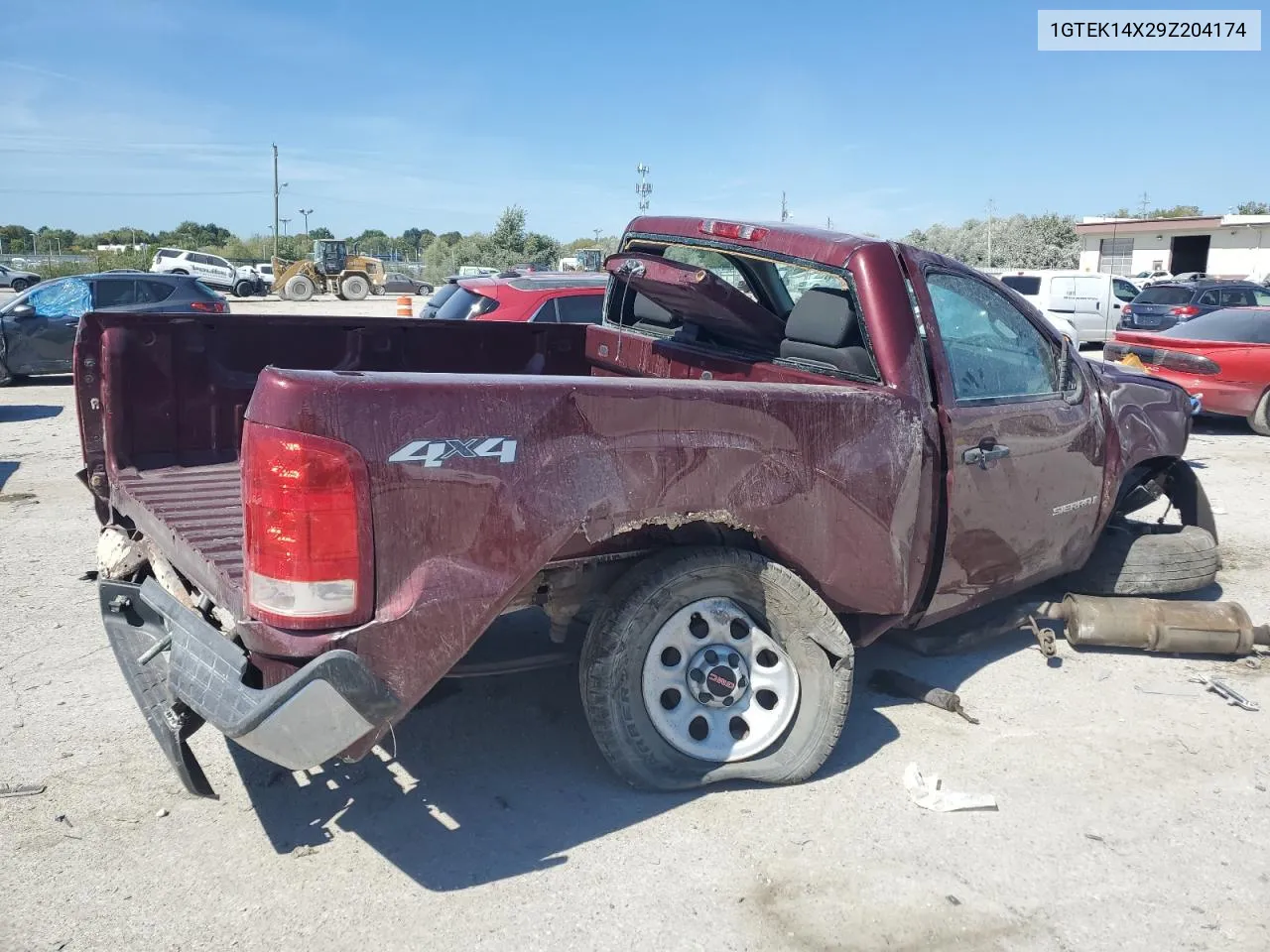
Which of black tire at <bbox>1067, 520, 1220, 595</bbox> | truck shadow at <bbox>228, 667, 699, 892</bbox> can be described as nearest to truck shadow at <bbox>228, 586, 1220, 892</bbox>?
truck shadow at <bbox>228, 667, 699, 892</bbox>

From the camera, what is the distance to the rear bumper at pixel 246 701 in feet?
8.75

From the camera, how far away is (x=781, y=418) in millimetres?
3426

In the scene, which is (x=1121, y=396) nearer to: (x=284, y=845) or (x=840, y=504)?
(x=840, y=504)

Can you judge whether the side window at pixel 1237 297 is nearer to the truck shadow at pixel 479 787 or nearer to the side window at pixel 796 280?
the side window at pixel 796 280

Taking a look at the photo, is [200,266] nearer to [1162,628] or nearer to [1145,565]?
[1145,565]

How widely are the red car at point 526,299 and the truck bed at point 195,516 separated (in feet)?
16.5

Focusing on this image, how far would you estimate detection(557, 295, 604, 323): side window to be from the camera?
9641 mm

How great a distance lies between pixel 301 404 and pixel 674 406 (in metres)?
1.13

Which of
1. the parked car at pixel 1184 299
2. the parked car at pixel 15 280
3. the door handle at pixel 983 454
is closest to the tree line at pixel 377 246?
the parked car at pixel 15 280

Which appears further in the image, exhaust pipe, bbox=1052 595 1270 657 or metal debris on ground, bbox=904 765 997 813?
exhaust pipe, bbox=1052 595 1270 657

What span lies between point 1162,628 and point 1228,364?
8453 mm

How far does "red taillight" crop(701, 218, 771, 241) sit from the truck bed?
223 centimetres

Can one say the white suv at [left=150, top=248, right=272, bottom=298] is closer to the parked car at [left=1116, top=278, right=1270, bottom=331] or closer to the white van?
the white van

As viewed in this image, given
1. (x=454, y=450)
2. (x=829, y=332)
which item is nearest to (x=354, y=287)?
(x=829, y=332)
